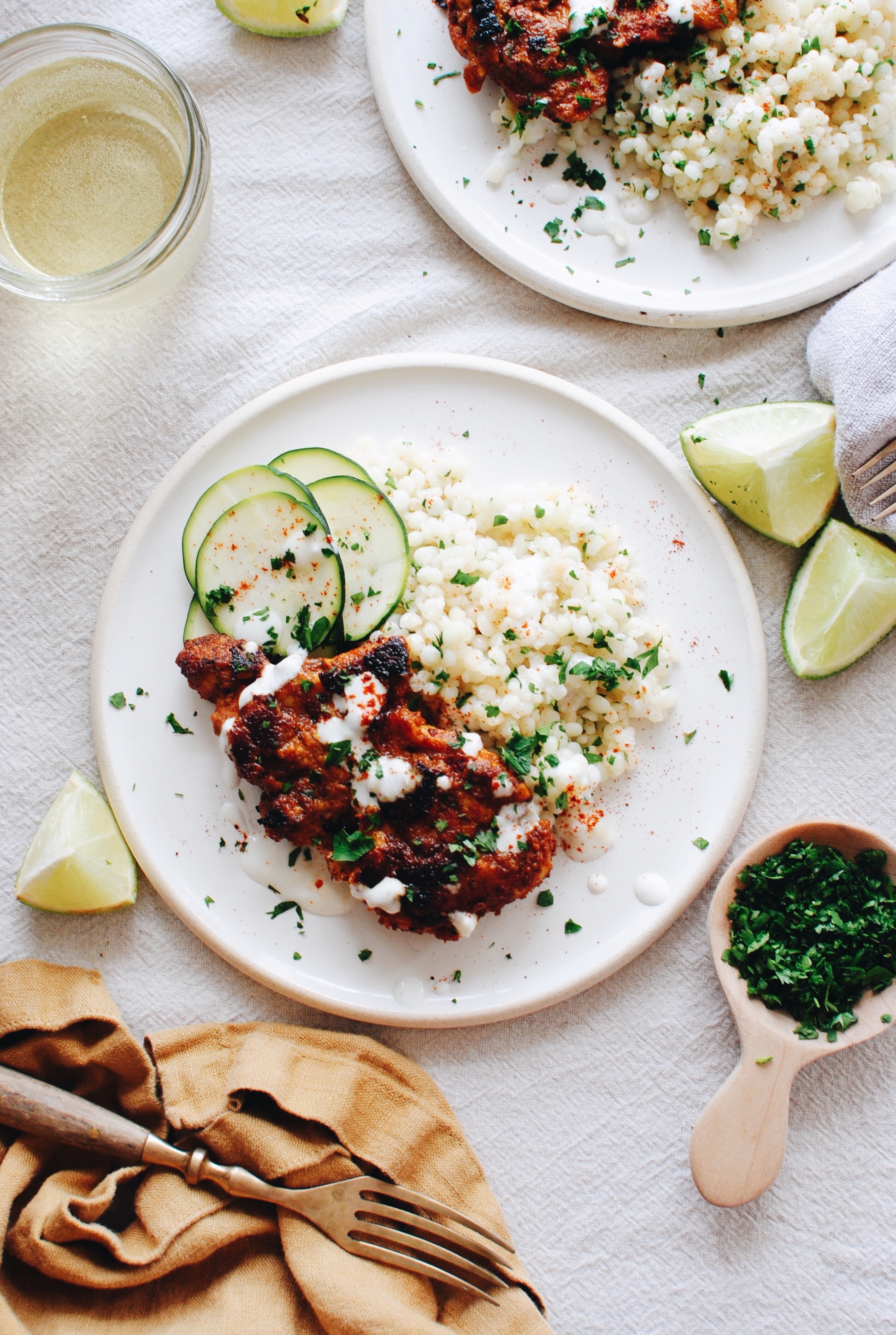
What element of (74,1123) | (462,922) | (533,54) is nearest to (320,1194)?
(74,1123)

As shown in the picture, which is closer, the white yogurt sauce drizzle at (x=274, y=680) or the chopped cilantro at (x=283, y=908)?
the white yogurt sauce drizzle at (x=274, y=680)

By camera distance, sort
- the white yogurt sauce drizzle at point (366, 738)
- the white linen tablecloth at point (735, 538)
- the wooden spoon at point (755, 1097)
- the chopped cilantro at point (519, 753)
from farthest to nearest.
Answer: the white linen tablecloth at point (735, 538) → the wooden spoon at point (755, 1097) → the chopped cilantro at point (519, 753) → the white yogurt sauce drizzle at point (366, 738)

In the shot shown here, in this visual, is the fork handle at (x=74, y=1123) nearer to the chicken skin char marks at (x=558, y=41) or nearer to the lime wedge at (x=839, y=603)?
the lime wedge at (x=839, y=603)

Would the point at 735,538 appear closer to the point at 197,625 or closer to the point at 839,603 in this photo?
the point at 839,603

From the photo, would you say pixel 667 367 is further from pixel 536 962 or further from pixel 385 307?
pixel 536 962

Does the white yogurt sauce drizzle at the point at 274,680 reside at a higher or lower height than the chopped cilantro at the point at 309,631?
lower

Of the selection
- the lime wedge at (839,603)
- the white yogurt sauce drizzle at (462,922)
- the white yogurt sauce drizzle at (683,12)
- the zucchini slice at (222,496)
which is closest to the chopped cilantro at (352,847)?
the white yogurt sauce drizzle at (462,922)

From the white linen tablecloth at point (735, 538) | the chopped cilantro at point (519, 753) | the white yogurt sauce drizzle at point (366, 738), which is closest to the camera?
the white yogurt sauce drizzle at point (366, 738)
